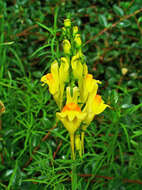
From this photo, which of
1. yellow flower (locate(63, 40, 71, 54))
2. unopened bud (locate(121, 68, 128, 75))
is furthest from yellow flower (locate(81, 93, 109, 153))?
unopened bud (locate(121, 68, 128, 75))

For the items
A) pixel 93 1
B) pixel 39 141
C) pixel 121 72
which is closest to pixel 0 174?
pixel 39 141

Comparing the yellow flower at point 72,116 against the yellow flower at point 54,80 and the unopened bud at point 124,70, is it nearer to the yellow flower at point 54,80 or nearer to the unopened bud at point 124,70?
the yellow flower at point 54,80

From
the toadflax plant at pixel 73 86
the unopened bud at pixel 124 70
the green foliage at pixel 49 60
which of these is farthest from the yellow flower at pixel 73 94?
the unopened bud at pixel 124 70

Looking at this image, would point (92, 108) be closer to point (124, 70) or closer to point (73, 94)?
point (73, 94)

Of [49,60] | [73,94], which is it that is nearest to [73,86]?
[73,94]

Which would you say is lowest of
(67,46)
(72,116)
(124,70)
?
(72,116)

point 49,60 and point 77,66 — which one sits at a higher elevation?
point 49,60

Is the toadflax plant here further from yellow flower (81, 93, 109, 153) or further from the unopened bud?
the unopened bud
